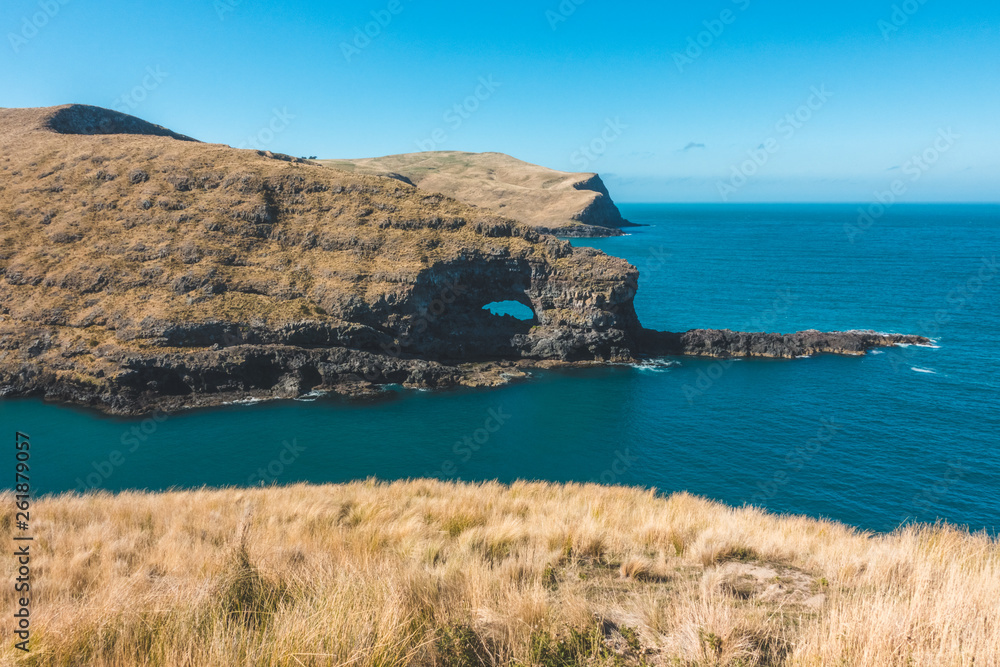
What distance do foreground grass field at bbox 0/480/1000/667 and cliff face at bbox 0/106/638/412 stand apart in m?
33.7

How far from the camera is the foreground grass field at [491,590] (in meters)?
4.69

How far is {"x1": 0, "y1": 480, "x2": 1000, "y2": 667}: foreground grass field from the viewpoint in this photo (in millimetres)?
4688

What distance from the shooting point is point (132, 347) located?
4062 centimetres

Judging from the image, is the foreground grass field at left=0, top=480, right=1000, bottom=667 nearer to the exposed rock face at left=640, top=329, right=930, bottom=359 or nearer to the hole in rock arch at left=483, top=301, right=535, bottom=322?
the exposed rock face at left=640, top=329, right=930, bottom=359

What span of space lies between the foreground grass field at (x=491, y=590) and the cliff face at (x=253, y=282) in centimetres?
3367

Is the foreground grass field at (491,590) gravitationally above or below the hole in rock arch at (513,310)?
above

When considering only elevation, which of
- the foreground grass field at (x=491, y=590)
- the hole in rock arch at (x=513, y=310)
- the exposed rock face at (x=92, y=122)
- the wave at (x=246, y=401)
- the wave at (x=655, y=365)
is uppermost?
the exposed rock face at (x=92, y=122)

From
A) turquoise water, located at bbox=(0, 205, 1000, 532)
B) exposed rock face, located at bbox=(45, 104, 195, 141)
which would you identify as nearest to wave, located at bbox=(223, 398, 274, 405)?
turquoise water, located at bbox=(0, 205, 1000, 532)

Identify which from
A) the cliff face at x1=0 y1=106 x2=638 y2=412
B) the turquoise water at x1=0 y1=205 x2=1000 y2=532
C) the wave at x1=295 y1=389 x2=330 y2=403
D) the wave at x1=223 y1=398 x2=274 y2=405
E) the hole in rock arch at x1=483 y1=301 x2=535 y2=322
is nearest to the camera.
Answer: the turquoise water at x1=0 y1=205 x2=1000 y2=532

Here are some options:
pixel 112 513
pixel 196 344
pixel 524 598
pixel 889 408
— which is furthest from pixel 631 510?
pixel 196 344

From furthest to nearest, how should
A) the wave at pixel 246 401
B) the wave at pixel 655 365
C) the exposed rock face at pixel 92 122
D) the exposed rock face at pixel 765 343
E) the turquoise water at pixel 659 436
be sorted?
the exposed rock face at pixel 92 122 < the exposed rock face at pixel 765 343 < the wave at pixel 655 365 < the wave at pixel 246 401 < the turquoise water at pixel 659 436

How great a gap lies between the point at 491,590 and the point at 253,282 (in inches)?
1906

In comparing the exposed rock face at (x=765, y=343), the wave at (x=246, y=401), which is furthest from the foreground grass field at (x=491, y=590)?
the exposed rock face at (x=765, y=343)

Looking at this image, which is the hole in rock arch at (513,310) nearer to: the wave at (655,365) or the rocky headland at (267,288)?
the rocky headland at (267,288)
